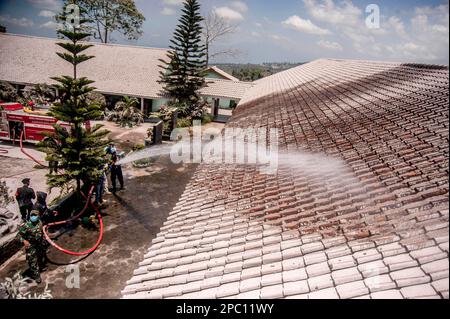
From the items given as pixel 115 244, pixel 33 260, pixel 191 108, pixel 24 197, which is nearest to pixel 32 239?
pixel 33 260

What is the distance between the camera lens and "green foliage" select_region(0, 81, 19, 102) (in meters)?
27.7

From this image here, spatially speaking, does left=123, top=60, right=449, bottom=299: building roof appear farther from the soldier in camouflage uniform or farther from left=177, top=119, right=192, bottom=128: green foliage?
left=177, top=119, right=192, bottom=128: green foliage

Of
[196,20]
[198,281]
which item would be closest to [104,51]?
[196,20]

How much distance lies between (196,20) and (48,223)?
26.2m

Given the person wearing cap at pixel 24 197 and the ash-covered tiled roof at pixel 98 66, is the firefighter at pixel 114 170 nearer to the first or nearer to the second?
the person wearing cap at pixel 24 197

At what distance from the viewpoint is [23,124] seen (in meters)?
19.1

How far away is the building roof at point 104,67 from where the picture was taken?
3012 centimetres

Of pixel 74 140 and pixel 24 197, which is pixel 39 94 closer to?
pixel 74 140

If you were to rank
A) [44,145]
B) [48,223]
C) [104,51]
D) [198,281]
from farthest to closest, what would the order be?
[104,51] < [44,145] < [48,223] < [198,281]

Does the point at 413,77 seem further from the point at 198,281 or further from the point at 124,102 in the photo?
the point at 124,102

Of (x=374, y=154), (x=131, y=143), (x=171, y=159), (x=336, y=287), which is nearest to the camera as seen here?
(x=336, y=287)

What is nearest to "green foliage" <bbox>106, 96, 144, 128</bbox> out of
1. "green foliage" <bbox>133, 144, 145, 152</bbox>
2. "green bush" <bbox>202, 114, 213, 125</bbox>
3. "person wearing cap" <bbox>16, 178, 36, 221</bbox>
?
"green bush" <bbox>202, 114, 213, 125</bbox>

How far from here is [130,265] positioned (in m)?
8.98
